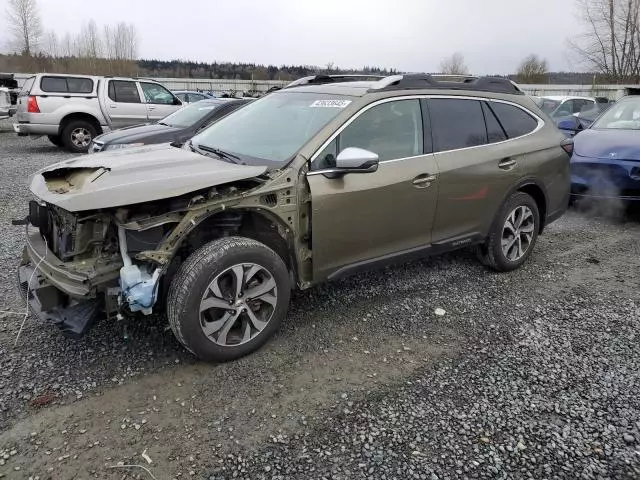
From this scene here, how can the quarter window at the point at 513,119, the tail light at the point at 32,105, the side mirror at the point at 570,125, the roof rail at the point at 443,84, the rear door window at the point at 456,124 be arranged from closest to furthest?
the roof rail at the point at 443,84, the rear door window at the point at 456,124, the quarter window at the point at 513,119, the side mirror at the point at 570,125, the tail light at the point at 32,105

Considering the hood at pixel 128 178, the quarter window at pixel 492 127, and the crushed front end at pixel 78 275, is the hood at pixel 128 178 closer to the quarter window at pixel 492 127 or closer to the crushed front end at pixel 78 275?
the crushed front end at pixel 78 275

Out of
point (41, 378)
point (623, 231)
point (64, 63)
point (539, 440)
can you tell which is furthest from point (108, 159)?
point (64, 63)

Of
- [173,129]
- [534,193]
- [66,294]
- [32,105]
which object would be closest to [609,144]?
[534,193]

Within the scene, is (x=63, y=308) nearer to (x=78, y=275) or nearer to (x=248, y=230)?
(x=78, y=275)

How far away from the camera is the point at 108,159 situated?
134 inches

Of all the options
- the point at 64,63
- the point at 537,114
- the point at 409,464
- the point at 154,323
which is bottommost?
the point at 409,464

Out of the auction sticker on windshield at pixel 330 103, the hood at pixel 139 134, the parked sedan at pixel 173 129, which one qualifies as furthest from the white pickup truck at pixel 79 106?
the auction sticker on windshield at pixel 330 103

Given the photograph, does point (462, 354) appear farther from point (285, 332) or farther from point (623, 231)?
point (623, 231)

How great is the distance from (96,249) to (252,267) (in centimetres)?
93

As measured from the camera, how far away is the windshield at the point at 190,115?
861 centimetres

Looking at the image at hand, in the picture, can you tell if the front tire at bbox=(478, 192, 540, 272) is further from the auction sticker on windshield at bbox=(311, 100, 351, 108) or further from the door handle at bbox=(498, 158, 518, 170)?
the auction sticker on windshield at bbox=(311, 100, 351, 108)

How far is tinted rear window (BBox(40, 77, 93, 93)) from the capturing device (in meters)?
11.8

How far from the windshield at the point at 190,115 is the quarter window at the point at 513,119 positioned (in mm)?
5598

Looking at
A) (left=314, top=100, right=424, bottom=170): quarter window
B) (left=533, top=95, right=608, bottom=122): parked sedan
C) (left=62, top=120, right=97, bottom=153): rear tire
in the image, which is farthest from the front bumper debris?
(left=533, top=95, right=608, bottom=122): parked sedan
